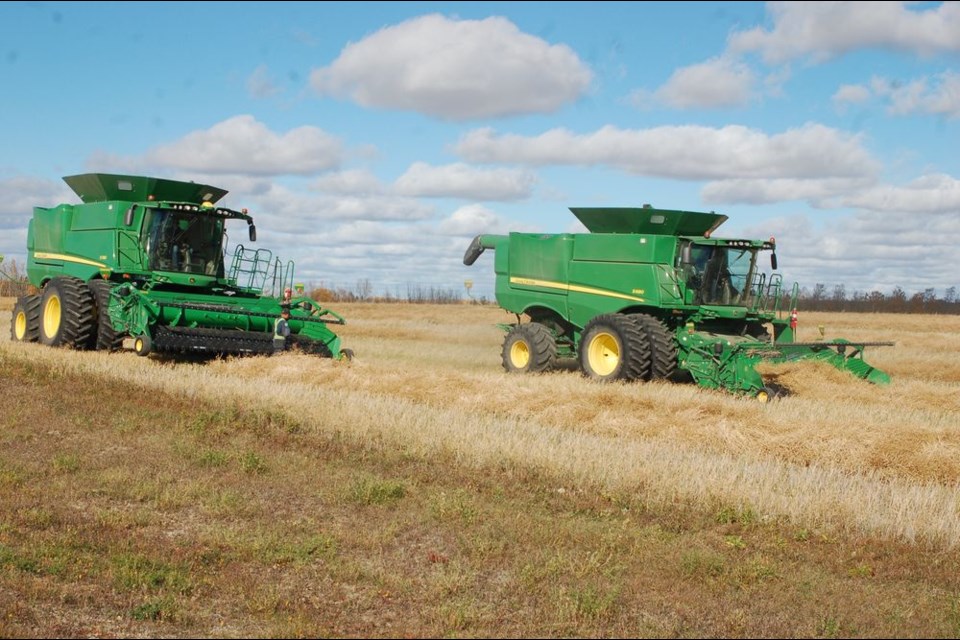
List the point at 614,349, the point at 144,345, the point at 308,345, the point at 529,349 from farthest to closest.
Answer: the point at 529,349 < the point at 308,345 < the point at 614,349 < the point at 144,345

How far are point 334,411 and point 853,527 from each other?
18.4 ft

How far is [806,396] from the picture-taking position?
14156 mm

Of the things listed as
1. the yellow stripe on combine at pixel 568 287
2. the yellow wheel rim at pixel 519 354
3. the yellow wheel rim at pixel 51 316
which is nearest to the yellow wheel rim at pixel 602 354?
the yellow stripe on combine at pixel 568 287

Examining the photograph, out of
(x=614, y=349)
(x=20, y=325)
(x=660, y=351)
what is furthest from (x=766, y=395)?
(x=20, y=325)

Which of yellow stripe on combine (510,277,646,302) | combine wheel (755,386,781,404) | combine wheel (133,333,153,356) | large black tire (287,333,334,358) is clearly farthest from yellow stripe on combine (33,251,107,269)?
combine wheel (755,386,781,404)

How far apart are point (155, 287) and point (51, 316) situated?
85.2 inches

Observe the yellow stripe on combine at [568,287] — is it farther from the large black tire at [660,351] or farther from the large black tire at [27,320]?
the large black tire at [27,320]

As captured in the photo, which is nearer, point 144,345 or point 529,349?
point 144,345

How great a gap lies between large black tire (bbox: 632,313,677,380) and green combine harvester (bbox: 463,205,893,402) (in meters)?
0.02

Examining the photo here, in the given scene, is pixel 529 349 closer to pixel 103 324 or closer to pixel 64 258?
pixel 103 324

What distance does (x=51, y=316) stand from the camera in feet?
56.1

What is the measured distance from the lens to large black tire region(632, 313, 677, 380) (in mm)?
14852

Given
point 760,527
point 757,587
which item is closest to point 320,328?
point 760,527

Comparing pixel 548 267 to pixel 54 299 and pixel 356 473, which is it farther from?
pixel 356 473
